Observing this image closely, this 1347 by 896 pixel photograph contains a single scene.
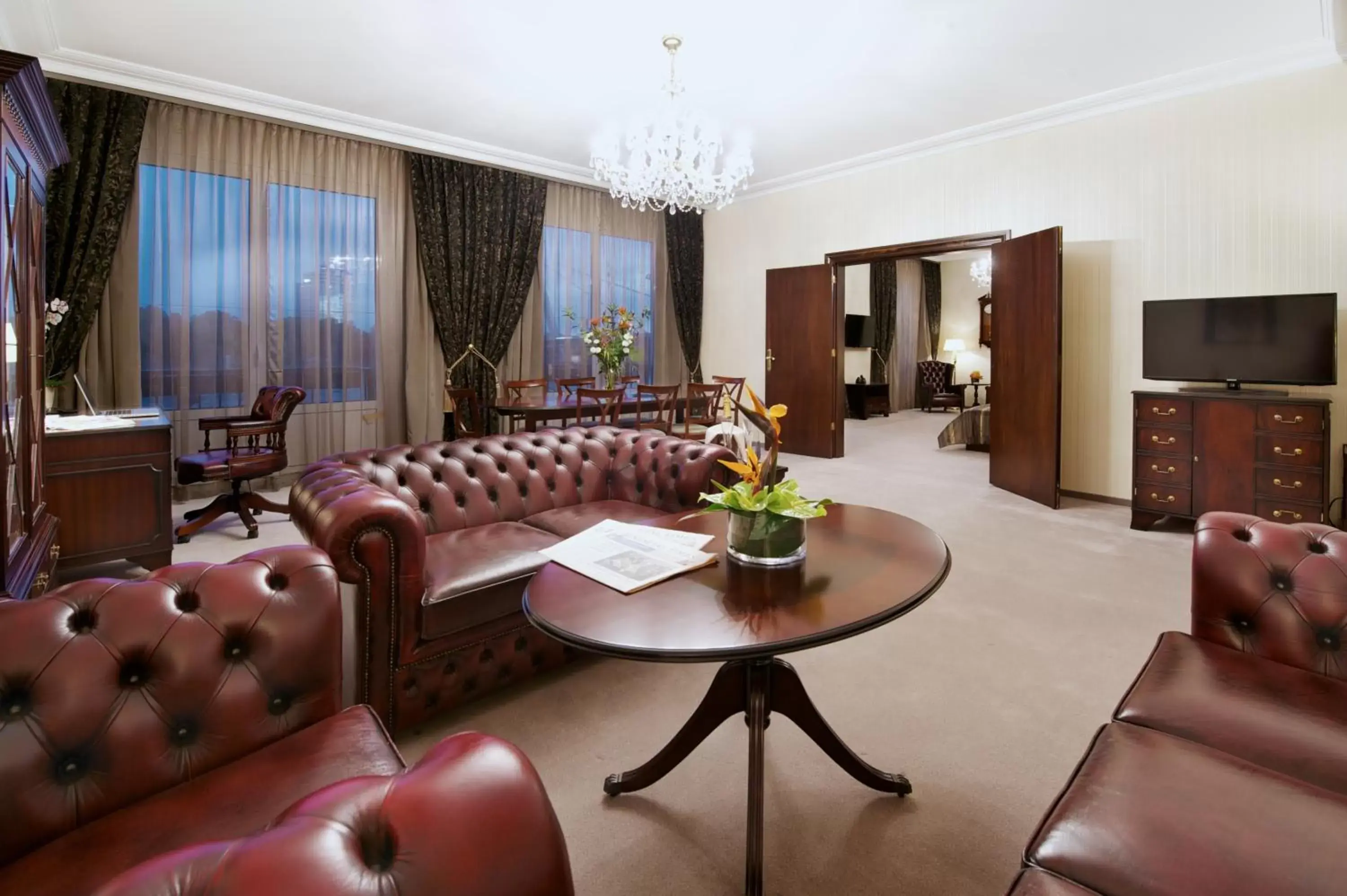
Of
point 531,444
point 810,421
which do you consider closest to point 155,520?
point 531,444

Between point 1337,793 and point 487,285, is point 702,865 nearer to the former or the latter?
point 1337,793

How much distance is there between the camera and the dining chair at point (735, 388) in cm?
643

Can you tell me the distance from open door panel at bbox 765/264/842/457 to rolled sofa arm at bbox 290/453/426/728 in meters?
5.77

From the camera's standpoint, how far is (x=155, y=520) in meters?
3.47

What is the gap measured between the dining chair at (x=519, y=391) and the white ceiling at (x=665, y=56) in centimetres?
217

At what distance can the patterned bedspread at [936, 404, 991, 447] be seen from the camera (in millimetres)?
8008

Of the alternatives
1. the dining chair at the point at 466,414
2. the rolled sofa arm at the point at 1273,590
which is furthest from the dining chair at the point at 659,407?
A: the rolled sofa arm at the point at 1273,590

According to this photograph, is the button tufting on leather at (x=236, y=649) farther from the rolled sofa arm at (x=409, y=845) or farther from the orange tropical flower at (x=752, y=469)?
the orange tropical flower at (x=752, y=469)

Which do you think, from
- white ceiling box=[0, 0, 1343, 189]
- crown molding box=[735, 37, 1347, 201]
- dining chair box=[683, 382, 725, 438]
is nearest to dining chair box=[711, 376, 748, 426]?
dining chair box=[683, 382, 725, 438]

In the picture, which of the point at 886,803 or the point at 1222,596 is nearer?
the point at 1222,596

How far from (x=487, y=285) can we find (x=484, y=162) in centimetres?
113

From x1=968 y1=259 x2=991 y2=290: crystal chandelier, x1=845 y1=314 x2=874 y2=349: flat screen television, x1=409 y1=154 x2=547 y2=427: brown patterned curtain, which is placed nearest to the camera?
x1=409 y1=154 x2=547 y2=427: brown patterned curtain

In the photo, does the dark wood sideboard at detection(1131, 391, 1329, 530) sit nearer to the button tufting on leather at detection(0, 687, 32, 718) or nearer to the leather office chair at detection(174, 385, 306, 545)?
the button tufting on leather at detection(0, 687, 32, 718)

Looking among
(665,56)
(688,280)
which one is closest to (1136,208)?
(665,56)
